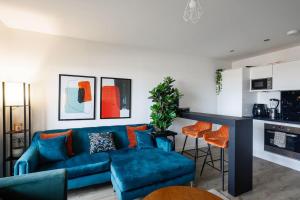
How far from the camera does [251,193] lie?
244 cm

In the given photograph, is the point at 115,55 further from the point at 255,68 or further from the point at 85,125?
the point at 255,68

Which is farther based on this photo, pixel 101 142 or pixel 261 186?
pixel 101 142

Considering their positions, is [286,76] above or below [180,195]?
above

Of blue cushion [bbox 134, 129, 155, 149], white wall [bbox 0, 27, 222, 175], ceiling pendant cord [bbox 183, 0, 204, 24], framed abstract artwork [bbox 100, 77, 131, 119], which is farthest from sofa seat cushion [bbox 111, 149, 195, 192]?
ceiling pendant cord [bbox 183, 0, 204, 24]

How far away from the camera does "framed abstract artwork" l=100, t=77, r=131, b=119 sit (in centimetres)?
345

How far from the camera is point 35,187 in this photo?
5.08 feet

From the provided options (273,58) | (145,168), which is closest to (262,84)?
(273,58)

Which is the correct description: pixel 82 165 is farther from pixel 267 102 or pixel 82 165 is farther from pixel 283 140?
pixel 267 102

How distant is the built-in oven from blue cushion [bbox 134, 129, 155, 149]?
252 centimetres

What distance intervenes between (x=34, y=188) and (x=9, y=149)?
5.86ft

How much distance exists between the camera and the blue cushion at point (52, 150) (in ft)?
8.13

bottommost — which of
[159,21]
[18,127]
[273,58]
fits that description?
[18,127]

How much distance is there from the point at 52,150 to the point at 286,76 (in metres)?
4.43

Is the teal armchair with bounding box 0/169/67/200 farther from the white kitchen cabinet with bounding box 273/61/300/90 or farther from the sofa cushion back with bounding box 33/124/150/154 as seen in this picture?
the white kitchen cabinet with bounding box 273/61/300/90
